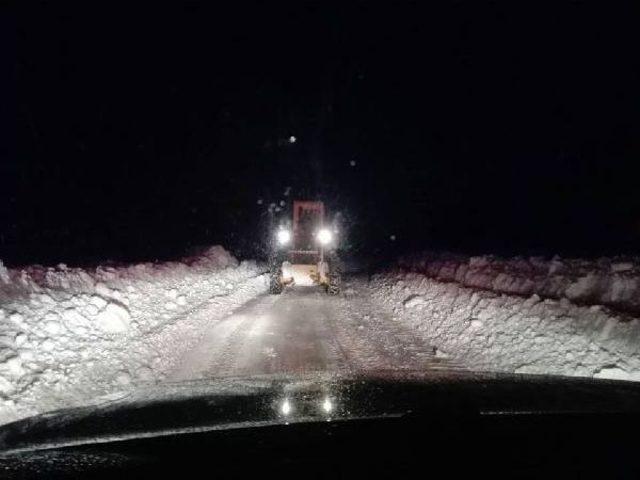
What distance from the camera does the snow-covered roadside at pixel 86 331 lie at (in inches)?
273

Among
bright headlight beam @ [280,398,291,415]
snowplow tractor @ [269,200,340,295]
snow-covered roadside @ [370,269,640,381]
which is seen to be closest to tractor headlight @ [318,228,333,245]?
snowplow tractor @ [269,200,340,295]

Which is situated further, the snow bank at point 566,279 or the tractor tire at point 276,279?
the tractor tire at point 276,279

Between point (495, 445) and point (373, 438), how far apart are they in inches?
23.1

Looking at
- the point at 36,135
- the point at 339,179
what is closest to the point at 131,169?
the point at 36,135

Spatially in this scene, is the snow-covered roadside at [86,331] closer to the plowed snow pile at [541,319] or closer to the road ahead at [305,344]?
the road ahead at [305,344]

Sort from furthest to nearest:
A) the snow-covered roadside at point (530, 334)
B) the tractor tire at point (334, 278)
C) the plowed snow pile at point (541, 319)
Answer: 1. the tractor tire at point (334, 278)
2. the plowed snow pile at point (541, 319)
3. the snow-covered roadside at point (530, 334)

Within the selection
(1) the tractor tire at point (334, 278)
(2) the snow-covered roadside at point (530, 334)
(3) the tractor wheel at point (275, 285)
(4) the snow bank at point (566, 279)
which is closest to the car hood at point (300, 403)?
(2) the snow-covered roadside at point (530, 334)

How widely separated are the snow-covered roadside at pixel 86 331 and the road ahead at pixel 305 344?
57 cm

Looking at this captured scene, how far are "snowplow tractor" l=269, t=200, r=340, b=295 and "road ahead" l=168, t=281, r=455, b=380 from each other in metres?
3.30

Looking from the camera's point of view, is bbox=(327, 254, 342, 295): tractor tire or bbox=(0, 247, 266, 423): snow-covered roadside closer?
bbox=(0, 247, 266, 423): snow-covered roadside

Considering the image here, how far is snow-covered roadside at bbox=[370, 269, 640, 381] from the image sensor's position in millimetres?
7957

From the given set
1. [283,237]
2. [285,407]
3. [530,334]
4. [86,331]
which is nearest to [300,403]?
[285,407]

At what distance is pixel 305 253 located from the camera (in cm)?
1975

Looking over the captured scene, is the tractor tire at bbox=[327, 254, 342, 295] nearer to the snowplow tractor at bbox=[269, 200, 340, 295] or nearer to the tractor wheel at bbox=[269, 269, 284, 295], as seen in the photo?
the snowplow tractor at bbox=[269, 200, 340, 295]
